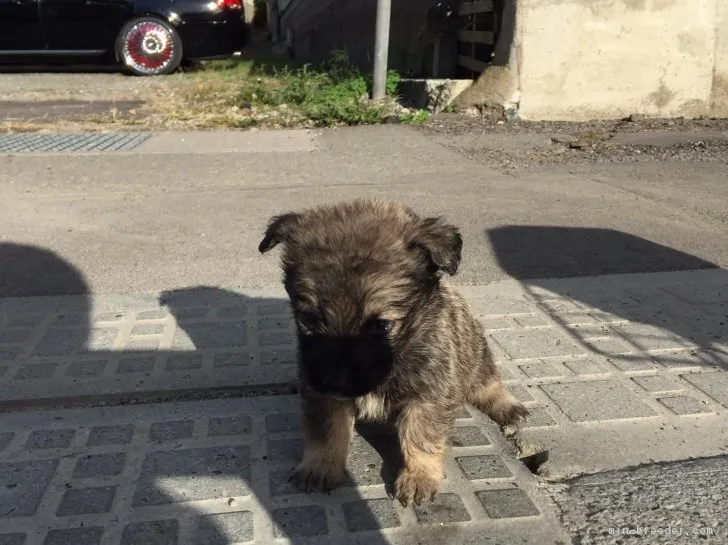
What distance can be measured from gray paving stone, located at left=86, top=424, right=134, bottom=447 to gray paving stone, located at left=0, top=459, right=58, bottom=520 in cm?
18

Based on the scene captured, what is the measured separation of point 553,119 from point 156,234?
682cm

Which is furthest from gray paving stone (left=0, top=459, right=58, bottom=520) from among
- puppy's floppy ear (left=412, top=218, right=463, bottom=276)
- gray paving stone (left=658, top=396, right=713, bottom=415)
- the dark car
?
the dark car

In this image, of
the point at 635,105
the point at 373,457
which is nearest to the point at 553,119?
the point at 635,105

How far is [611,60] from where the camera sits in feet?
33.6

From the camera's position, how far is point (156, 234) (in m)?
5.66

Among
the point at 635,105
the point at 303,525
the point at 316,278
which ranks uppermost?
the point at 635,105

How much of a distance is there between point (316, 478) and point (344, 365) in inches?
22.2

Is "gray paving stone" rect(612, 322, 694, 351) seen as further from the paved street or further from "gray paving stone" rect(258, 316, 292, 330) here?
"gray paving stone" rect(258, 316, 292, 330)

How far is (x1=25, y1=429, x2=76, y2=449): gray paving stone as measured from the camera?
9.43ft

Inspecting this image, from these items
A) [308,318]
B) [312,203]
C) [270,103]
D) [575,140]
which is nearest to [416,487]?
[308,318]

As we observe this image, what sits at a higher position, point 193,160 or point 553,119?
point 553,119

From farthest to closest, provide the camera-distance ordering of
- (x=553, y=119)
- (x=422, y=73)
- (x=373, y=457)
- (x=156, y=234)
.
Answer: (x=422, y=73), (x=553, y=119), (x=156, y=234), (x=373, y=457)

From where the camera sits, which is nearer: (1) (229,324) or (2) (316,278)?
(2) (316,278)

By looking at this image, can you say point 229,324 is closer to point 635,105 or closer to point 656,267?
point 656,267
